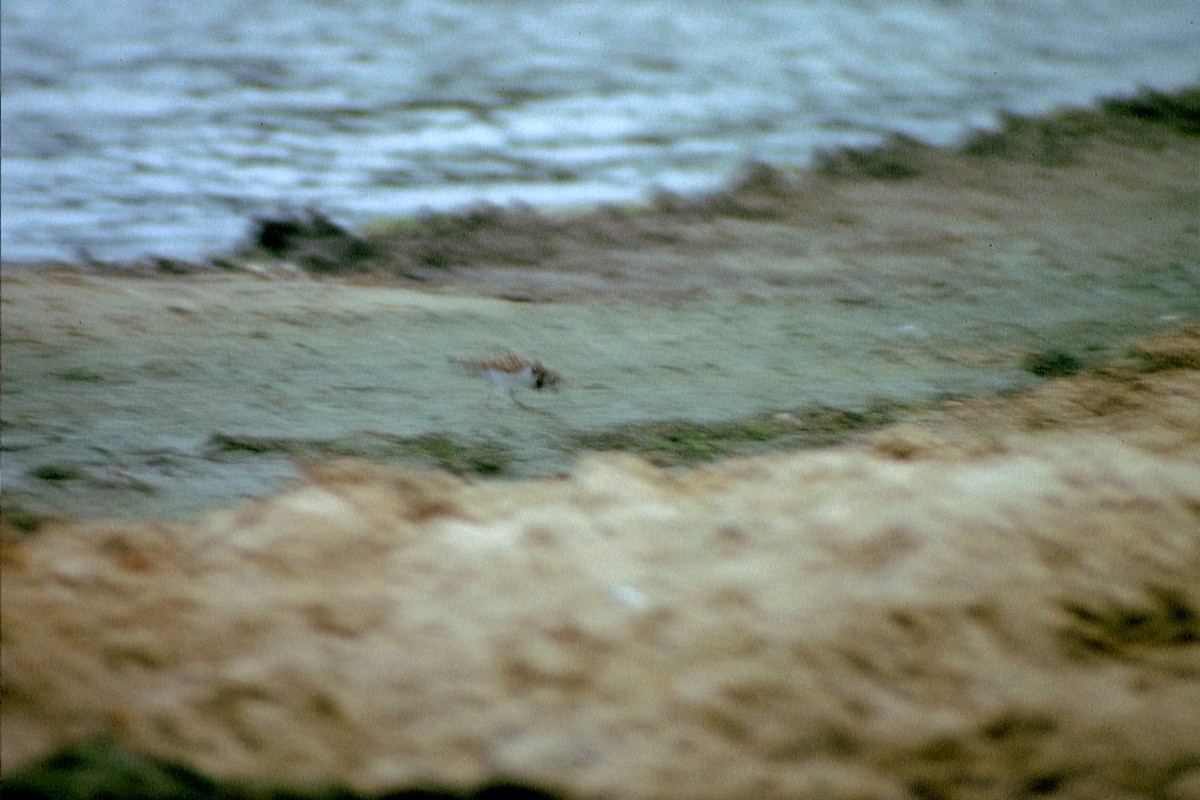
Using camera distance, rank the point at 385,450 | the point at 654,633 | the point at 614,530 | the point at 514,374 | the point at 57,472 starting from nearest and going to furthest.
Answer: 1. the point at 654,633
2. the point at 614,530
3. the point at 57,472
4. the point at 385,450
5. the point at 514,374

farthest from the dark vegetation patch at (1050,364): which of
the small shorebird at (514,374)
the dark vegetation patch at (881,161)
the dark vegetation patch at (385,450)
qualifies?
the dark vegetation patch at (881,161)

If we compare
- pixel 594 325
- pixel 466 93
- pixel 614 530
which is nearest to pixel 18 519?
pixel 614 530

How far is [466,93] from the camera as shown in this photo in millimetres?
5133

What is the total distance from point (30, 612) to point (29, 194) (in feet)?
8.95

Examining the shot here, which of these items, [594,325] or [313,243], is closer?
[594,325]

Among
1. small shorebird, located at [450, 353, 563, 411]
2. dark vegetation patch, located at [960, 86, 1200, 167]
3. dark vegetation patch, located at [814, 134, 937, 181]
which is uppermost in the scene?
dark vegetation patch, located at [960, 86, 1200, 167]

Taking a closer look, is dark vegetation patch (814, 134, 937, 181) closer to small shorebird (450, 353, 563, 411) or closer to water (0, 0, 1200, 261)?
water (0, 0, 1200, 261)

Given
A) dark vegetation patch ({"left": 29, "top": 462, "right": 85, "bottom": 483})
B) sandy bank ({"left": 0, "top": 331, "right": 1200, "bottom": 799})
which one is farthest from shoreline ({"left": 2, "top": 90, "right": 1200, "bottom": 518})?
sandy bank ({"left": 0, "top": 331, "right": 1200, "bottom": 799})

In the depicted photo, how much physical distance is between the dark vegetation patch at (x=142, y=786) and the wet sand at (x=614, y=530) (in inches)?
0.4

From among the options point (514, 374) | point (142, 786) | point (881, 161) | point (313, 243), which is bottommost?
point (142, 786)

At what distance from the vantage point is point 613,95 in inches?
204

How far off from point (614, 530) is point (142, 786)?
0.79 m

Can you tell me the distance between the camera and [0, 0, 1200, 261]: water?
154 inches

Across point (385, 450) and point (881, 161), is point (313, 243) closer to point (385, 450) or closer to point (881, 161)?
point (385, 450)
